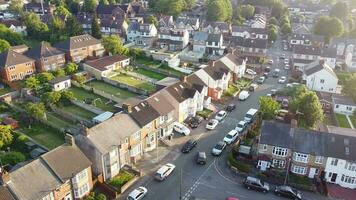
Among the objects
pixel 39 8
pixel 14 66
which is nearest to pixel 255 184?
pixel 14 66

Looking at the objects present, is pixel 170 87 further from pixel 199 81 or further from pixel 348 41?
pixel 348 41

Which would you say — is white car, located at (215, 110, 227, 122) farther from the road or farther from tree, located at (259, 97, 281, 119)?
tree, located at (259, 97, 281, 119)

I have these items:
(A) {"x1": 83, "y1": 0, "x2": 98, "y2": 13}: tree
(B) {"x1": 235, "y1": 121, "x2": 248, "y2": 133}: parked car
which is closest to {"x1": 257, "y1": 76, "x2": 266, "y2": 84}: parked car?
(B) {"x1": 235, "y1": 121, "x2": 248, "y2": 133}: parked car

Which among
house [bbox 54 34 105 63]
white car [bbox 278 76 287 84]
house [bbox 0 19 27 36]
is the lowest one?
white car [bbox 278 76 287 84]

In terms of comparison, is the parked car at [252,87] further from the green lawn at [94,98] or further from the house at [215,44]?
the green lawn at [94,98]

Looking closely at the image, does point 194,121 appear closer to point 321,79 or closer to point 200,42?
point 321,79

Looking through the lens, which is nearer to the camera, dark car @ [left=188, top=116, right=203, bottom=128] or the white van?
dark car @ [left=188, top=116, right=203, bottom=128]

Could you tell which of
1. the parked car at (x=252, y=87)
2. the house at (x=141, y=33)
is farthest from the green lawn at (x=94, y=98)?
the house at (x=141, y=33)
